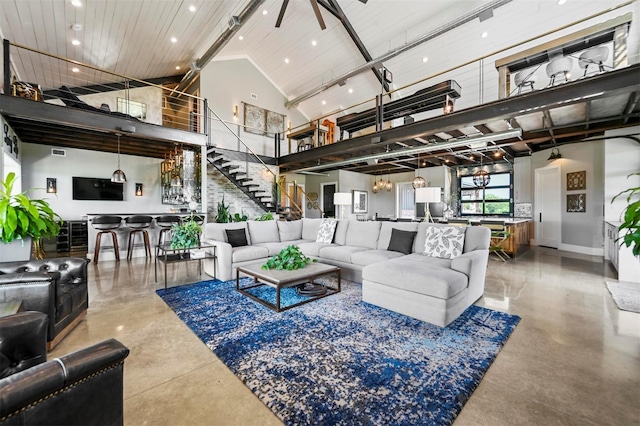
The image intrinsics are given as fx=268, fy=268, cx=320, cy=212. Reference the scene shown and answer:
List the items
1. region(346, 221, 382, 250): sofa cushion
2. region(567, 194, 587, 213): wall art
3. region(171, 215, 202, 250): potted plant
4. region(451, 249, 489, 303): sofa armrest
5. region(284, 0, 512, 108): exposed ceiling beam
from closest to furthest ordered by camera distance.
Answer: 1. region(451, 249, 489, 303): sofa armrest
2. region(171, 215, 202, 250): potted plant
3. region(346, 221, 382, 250): sofa cushion
4. region(284, 0, 512, 108): exposed ceiling beam
5. region(567, 194, 587, 213): wall art

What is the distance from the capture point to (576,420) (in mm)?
1521

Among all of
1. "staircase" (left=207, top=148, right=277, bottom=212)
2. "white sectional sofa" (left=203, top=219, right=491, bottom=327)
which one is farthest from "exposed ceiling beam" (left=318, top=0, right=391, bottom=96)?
"white sectional sofa" (left=203, top=219, right=491, bottom=327)

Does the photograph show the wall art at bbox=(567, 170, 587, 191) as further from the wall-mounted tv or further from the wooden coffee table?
the wall-mounted tv

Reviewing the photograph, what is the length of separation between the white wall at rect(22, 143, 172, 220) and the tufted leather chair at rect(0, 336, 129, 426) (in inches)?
312

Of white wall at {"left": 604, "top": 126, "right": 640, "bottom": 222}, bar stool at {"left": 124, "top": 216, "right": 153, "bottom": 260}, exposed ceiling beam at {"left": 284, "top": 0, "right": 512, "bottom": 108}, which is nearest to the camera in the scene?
white wall at {"left": 604, "top": 126, "right": 640, "bottom": 222}

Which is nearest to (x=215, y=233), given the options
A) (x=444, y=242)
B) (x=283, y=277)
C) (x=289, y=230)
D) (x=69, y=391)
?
(x=289, y=230)

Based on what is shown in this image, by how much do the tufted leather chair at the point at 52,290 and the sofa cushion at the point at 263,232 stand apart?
8.46 ft

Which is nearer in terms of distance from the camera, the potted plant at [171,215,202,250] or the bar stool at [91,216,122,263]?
the potted plant at [171,215,202,250]

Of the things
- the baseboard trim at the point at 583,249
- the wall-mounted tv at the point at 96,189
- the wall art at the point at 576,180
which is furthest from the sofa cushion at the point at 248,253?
the wall art at the point at 576,180

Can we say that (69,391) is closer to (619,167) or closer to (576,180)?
(619,167)

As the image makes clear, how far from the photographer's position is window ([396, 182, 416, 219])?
1083 cm

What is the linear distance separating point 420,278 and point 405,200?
8.67m

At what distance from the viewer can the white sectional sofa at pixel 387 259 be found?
108 inches

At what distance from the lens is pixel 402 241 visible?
420 cm
